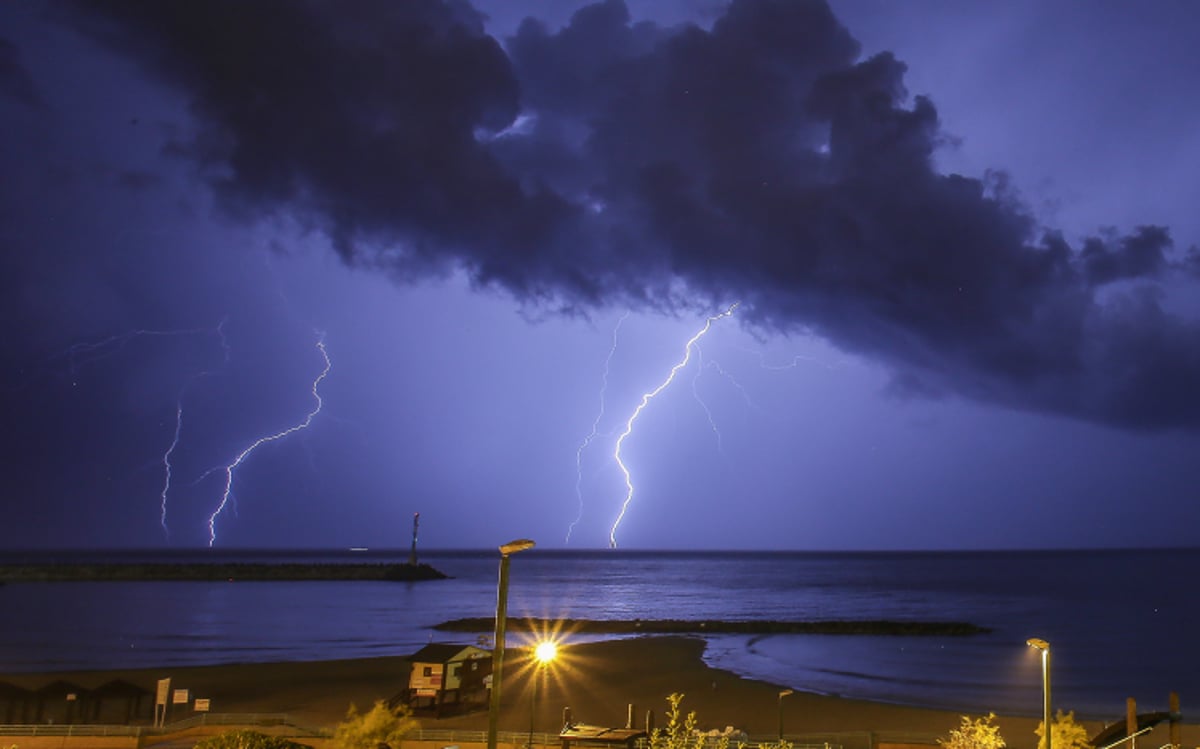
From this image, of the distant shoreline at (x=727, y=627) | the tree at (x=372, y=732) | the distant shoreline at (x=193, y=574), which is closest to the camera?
the tree at (x=372, y=732)

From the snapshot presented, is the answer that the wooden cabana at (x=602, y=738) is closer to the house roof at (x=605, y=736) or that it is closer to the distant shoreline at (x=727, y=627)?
the house roof at (x=605, y=736)

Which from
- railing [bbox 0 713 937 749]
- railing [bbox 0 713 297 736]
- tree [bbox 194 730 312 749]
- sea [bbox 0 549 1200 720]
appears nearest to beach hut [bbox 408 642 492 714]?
railing [bbox 0 713 297 736]

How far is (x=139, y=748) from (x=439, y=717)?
34.2ft

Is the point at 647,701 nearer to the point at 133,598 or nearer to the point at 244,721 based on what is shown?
the point at 244,721

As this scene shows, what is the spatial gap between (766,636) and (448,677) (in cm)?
4094

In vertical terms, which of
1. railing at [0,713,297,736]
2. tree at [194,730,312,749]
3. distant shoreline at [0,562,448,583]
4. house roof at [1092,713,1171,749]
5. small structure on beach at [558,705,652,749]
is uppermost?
distant shoreline at [0,562,448,583]

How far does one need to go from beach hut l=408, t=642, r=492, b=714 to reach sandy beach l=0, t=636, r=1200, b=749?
59 cm

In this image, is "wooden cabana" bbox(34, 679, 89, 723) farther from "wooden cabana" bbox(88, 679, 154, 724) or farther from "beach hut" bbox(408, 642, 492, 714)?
"beach hut" bbox(408, 642, 492, 714)

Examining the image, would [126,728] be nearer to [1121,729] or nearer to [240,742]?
[240,742]

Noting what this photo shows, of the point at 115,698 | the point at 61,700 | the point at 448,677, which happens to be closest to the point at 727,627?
the point at 448,677

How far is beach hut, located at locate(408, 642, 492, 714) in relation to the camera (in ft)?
97.3

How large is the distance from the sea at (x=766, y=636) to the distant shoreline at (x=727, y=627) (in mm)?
2275

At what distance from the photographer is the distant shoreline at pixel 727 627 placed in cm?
6681

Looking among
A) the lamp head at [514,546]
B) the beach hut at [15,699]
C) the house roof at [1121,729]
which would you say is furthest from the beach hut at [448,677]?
the lamp head at [514,546]
